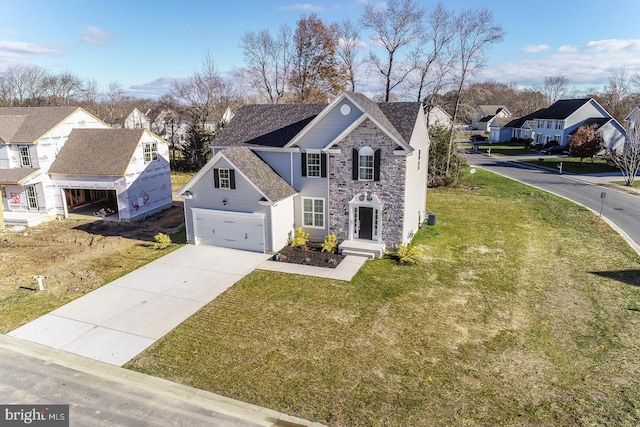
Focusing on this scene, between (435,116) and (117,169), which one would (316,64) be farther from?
(117,169)

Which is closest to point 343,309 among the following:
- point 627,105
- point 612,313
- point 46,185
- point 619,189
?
point 612,313

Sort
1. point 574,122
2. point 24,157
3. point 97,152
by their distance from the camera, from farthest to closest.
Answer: point 574,122 → point 97,152 → point 24,157

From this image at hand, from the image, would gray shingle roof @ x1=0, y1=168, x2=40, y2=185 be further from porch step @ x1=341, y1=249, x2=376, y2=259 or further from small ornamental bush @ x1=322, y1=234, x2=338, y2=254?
porch step @ x1=341, y1=249, x2=376, y2=259

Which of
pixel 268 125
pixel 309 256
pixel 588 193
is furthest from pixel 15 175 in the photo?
pixel 588 193

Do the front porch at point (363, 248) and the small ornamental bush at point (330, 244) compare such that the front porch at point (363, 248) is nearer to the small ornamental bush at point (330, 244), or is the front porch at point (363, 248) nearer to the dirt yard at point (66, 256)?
the small ornamental bush at point (330, 244)

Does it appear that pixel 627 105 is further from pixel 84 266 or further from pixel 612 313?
pixel 84 266

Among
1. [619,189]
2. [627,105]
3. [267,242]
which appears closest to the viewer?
[267,242]
